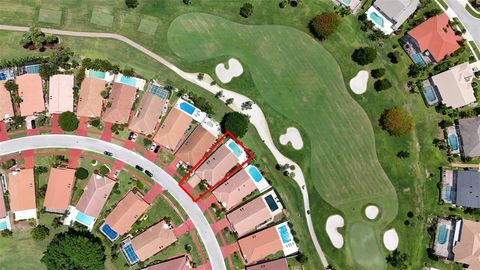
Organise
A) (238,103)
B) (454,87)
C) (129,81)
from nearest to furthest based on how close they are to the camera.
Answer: (454,87) → (129,81) → (238,103)

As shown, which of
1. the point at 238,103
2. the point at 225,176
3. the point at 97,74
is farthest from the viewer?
the point at 97,74

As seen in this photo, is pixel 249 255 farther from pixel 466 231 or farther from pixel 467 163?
pixel 467 163

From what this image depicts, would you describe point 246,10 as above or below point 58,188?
above

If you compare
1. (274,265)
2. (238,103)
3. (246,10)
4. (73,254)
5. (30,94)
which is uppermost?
(246,10)

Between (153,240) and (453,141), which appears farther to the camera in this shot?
(453,141)

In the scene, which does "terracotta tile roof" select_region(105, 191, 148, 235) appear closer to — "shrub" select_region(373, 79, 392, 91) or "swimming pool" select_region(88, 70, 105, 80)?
"swimming pool" select_region(88, 70, 105, 80)

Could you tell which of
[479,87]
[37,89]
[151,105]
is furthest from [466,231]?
[37,89]

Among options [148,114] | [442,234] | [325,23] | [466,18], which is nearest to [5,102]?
[148,114]

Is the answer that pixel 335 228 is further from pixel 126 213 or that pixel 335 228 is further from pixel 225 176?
pixel 126 213
